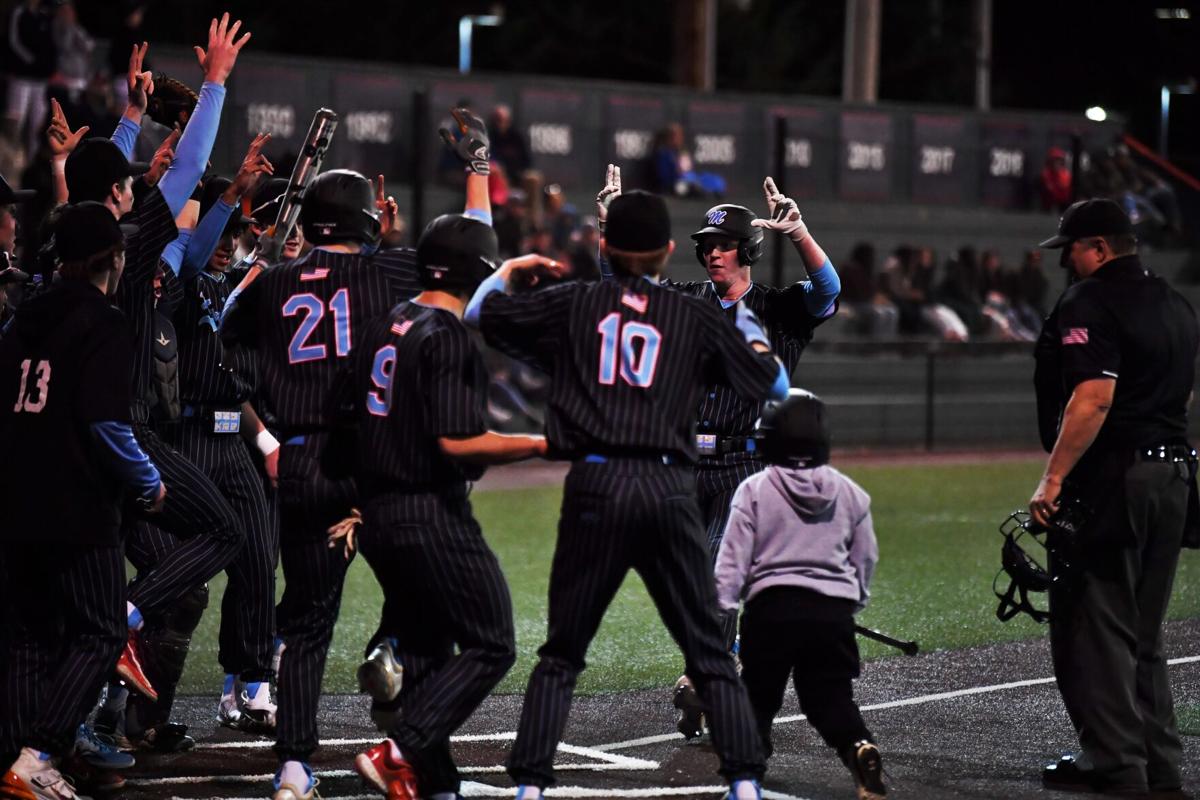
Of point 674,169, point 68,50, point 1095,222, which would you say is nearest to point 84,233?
point 1095,222

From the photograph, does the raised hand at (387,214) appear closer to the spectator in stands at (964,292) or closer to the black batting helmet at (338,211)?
the black batting helmet at (338,211)

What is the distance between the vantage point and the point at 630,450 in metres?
5.80

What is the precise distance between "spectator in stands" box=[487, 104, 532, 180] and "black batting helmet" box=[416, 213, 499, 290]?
14.5 meters

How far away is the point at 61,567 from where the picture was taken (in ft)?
20.4

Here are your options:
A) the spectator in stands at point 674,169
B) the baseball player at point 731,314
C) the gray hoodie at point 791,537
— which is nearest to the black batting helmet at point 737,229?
the baseball player at point 731,314

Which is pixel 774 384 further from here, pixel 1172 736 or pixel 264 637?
pixel 264 637

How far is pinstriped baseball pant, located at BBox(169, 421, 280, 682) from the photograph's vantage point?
7.52 metres

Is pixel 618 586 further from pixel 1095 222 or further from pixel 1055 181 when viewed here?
pixel 1055 181

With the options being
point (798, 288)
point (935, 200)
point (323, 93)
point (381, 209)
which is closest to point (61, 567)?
point (381, 209)

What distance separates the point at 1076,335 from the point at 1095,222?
48 cm

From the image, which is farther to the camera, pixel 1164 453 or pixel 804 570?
pixel 1164 453

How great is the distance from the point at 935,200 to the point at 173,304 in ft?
62.9

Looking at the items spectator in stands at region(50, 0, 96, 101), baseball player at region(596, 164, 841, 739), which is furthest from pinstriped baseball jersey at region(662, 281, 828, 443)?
spectator in stands at region(50, 0, 96, 101)

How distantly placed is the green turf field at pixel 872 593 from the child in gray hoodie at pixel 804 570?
2.30 meters
